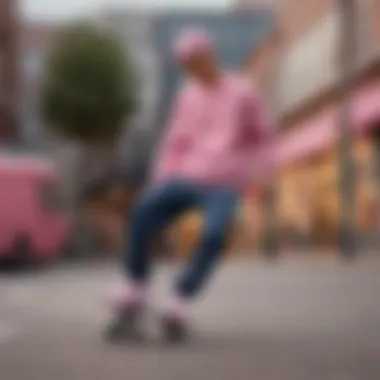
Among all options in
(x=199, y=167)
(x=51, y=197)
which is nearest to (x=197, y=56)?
(x=199, y=167)

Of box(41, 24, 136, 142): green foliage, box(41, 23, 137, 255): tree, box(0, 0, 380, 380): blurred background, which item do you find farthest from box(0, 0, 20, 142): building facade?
box(41, 24, 136, 142): green foliage

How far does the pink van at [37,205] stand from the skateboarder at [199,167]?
62cm

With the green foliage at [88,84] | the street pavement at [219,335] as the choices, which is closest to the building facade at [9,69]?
the street pavement at [219,335]

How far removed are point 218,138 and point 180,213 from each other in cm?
10

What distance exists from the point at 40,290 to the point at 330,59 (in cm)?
110

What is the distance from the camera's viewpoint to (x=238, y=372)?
0.84 metres

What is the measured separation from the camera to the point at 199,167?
123 centimetres

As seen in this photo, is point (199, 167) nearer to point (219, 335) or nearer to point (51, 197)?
point (219, 335)

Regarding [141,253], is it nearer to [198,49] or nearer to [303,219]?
[198,49]

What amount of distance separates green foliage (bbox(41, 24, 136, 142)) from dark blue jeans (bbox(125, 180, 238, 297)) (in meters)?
3.06

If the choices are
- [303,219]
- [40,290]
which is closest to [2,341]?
[40,290]

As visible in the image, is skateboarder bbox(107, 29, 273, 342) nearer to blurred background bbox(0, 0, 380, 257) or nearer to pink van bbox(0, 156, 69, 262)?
blurred background bbox(0, 0, 380, 257)

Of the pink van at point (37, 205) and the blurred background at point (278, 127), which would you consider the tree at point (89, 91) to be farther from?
the pink van at point (37, 205)

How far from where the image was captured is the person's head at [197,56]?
129cm
